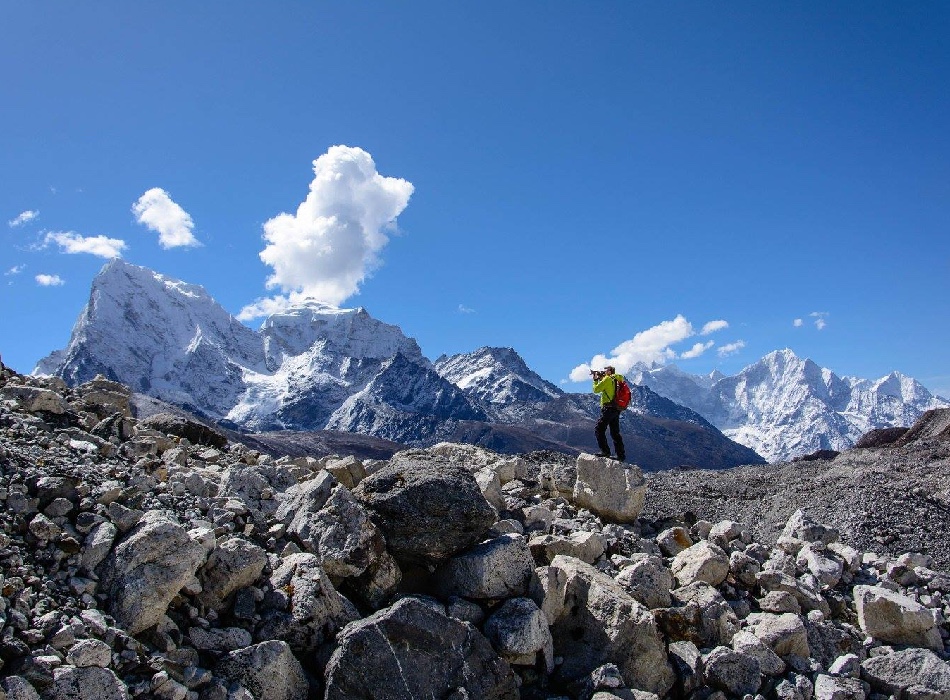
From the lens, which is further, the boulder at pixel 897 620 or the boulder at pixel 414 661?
the boulder at pixel 897 620

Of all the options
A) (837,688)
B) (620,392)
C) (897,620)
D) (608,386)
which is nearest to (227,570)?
(837,688)

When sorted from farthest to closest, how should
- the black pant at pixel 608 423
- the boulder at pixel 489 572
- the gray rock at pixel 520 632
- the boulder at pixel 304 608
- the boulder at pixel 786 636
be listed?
1. the black pant at pixel 608 423
2. the boulder at pixel 786 636
3. the boulder at pixel 489 572
4. the gray rock at pixel 520 632
5. the boulder at pixel 304 608

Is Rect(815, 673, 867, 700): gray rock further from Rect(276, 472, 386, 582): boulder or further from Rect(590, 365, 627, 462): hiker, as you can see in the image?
Rect(590, 365, 627, 462): hiker

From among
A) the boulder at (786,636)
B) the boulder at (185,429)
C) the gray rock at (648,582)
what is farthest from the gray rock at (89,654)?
the boulder at (185,429)

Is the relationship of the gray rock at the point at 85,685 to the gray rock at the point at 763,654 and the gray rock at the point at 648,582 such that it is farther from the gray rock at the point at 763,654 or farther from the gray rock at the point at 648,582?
the gray rock at the point at 763,654

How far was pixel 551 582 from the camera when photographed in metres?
11.1

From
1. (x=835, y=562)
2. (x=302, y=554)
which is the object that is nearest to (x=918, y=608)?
(x=835, y=562)

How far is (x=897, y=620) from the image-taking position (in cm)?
1287

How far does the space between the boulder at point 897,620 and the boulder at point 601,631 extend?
5.33 meters

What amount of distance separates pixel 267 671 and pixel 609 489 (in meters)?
11.5

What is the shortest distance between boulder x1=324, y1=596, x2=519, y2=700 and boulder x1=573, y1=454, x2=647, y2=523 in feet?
28.8

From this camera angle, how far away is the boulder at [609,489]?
17.7 m

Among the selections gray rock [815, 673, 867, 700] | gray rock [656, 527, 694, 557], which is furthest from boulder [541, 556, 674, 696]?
gray rock [656, 527, 694, 557]

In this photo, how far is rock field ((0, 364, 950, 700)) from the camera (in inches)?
318
